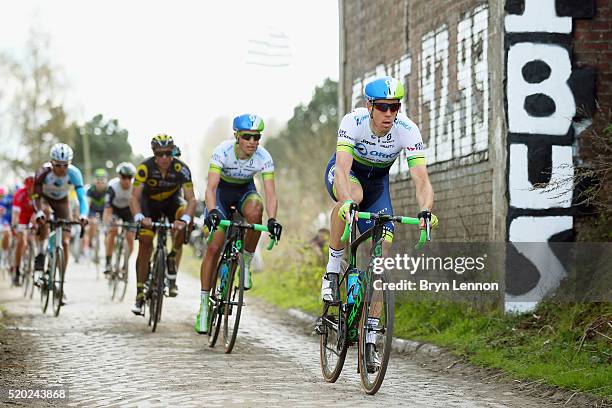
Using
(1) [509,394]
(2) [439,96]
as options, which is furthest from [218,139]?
(1) [509,394]

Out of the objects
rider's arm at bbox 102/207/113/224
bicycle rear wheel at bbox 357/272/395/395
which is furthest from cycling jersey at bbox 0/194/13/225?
bicycle rear wheel at bbox 357/272/395/395

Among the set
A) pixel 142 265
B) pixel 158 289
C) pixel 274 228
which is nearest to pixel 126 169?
pixel 142 265

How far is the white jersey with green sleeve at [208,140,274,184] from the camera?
1149 cm

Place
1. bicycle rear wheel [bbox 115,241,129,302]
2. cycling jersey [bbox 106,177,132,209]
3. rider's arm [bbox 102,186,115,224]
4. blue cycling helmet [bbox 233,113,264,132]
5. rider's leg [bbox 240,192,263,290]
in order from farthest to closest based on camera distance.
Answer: cycling jersey [bbox 106,177,132,209] < rider's arm [bbox 102,186,115,224] < bicycle rear wheel [bbox 115,241,129,302] < rider's leg [bbox 240,192,263,290] < blue cycling helmet [bbox 233,113,264,132]

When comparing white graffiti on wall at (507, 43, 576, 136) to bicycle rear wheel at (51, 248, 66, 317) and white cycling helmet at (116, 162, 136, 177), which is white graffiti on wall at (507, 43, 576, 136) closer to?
bicycle rear wheel at (51, 248, 66, 317)

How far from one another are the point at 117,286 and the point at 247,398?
33.4 ft

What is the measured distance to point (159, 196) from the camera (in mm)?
13750

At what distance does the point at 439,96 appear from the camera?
14.4 metres

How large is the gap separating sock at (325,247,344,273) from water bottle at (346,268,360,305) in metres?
0.28

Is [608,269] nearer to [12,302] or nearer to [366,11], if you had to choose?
[366,11]

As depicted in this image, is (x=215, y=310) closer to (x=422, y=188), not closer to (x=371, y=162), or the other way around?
(x=371, y=162)

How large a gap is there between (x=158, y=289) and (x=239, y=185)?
70.9 inches

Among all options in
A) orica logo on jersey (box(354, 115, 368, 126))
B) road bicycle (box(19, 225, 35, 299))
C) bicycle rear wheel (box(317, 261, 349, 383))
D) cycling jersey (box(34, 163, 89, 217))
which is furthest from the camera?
road bicycle (box(19, 225, 35, 299))

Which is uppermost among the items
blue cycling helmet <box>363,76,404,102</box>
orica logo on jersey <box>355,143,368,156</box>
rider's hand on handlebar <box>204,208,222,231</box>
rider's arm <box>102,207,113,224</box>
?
blue cycling helmet <box>363,76,404,102</box>
